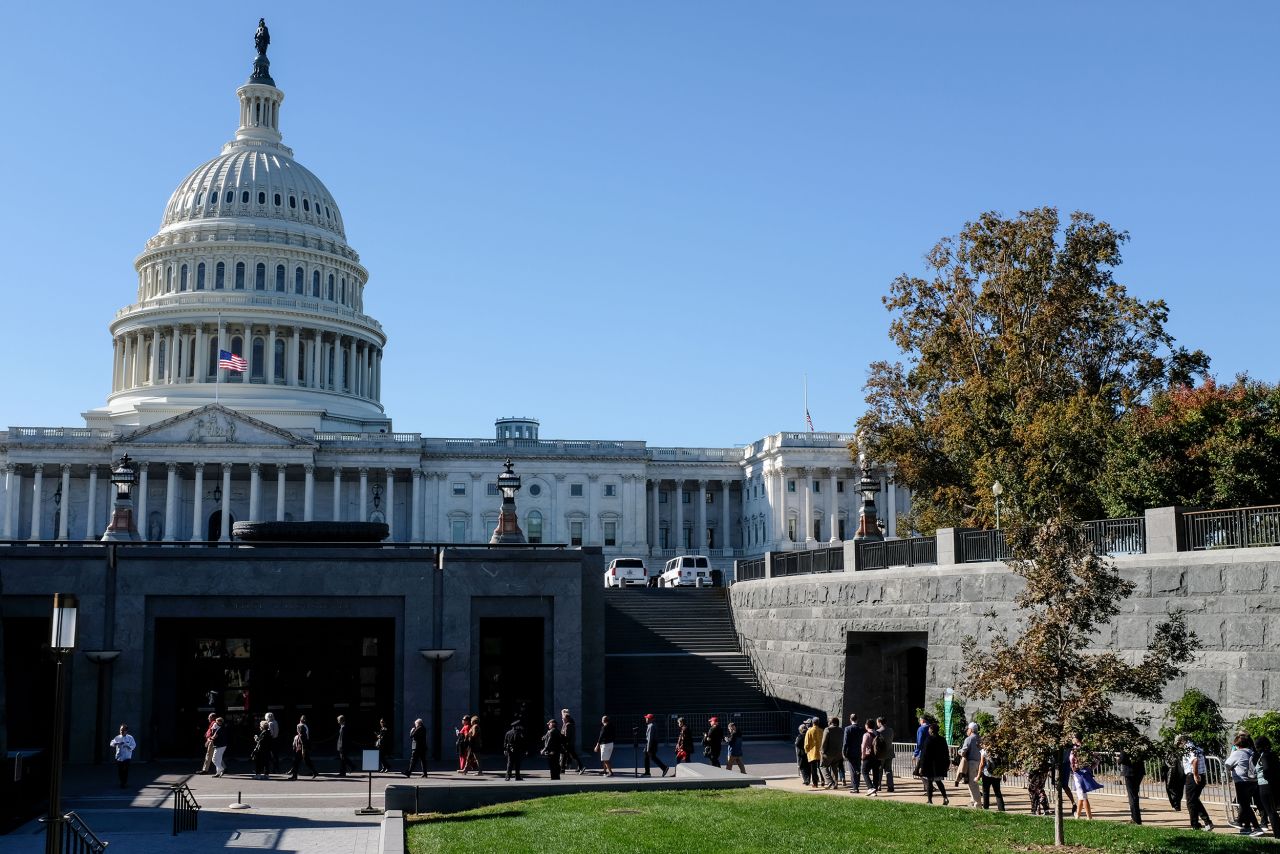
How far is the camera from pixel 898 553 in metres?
38.7

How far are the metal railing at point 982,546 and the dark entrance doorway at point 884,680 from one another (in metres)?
4.00

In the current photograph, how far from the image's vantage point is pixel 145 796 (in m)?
30.0

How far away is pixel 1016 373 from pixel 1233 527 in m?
21.2

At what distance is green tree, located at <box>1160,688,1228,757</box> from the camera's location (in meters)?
26.1

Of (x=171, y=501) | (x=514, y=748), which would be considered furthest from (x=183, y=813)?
(x=171, y=501)

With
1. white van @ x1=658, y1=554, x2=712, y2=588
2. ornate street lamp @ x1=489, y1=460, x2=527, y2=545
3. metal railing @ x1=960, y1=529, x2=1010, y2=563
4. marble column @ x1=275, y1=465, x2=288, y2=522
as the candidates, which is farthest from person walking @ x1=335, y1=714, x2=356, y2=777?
marble column @ x1=275, y1=465, x2=288, y2=522

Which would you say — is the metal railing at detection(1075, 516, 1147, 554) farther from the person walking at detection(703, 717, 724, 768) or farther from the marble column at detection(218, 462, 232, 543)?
the marble column at detection(218, 462, 232, 543)

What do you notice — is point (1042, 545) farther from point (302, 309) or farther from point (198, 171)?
point (198, 171)

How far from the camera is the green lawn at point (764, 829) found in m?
20.5

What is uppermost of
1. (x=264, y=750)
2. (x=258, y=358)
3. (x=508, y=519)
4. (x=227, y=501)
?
(x=258, y=358)

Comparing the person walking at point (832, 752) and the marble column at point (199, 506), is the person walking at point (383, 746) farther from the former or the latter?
the marble column at point (199, 506)

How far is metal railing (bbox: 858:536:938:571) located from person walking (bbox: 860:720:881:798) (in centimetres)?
935

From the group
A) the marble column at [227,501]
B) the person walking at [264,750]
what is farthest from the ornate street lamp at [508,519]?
the marble column at [227,501]

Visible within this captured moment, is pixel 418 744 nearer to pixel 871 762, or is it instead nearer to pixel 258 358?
pixel 871 762
